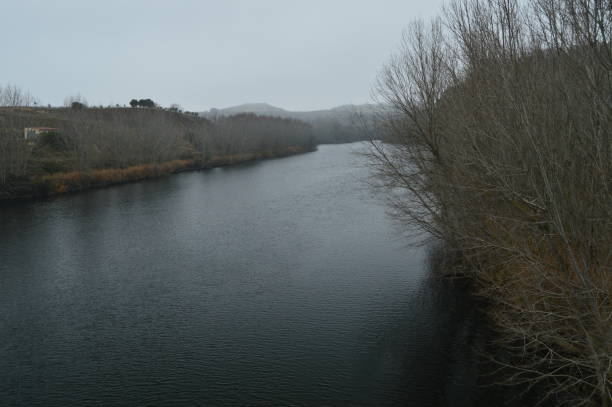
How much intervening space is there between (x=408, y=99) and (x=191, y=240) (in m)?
10.2

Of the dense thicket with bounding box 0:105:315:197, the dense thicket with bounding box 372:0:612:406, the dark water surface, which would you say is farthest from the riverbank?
the dense thicket with bounding box 372:0:612:406

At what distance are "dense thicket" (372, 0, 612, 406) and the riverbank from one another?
26.4 m

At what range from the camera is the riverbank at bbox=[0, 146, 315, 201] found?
94.1ft

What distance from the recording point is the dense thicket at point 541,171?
5.80m

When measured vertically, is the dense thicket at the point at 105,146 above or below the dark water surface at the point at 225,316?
above

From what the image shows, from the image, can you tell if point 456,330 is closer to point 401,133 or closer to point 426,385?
point 426,385

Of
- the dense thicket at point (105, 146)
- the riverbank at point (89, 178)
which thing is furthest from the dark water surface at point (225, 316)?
the dense thicket at point (105, 146)

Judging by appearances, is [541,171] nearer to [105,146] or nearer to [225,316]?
[225,316]

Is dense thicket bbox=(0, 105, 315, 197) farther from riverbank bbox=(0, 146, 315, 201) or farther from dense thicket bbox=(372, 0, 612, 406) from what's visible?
dense thicket bbox=(372, 0, 612, 406)

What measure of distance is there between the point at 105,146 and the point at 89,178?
184 inches

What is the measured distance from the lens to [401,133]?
1336 cm

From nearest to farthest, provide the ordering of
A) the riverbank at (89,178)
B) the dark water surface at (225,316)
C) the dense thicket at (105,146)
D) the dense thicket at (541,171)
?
1. the dense thicket at (541,171)
2. the dark water surface at (225,316)
3. the riverbank at (89,178)
4. the dense thicket at (105,146)

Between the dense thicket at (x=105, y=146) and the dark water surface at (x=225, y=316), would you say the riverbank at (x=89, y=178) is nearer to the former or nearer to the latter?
the dense thicket at (x=105, y=146)

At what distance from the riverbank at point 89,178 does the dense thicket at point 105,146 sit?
12cm
